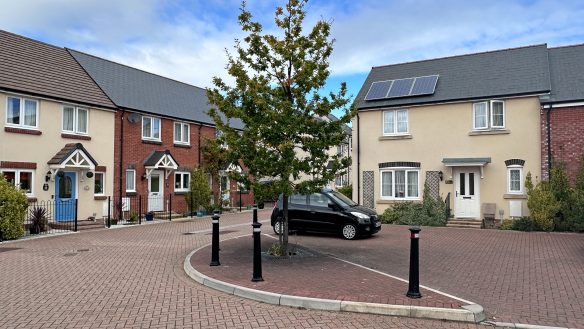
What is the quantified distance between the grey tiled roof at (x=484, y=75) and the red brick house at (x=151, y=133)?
415 inches

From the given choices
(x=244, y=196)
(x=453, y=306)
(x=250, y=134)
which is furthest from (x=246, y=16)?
(x=244, y=196)

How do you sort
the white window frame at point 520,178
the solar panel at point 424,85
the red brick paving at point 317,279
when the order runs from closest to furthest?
the red brick paving at point 317,279 → the white window frame at point 520,178 → the solar panel at point 424,85

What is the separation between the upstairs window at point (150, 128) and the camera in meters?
24.0

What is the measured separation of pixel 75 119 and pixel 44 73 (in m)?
2.29

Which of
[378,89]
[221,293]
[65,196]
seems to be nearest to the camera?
[221,293]

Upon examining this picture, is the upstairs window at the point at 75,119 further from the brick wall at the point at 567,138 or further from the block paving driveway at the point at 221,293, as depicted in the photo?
the brick wall at the point at 567,138

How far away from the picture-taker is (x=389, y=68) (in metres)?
23.7

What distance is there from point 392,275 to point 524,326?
10.4 feet

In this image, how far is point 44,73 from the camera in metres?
19.6

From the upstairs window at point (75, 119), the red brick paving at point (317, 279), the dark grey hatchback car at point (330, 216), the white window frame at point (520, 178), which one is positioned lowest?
the red brick paving at point (317, 279)

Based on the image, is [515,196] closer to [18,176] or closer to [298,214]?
[298,214]

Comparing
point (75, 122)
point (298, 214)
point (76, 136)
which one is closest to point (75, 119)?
point (75, 122)

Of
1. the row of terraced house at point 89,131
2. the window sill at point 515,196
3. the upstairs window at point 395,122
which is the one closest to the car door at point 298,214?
the row of terraced house at point 89,131

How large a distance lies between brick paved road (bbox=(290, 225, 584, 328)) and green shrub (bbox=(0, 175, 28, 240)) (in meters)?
8.96
